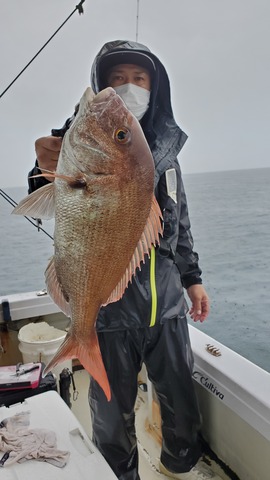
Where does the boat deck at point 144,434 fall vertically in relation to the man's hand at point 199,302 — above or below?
below

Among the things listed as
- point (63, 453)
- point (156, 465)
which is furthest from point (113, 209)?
point (156, 465)

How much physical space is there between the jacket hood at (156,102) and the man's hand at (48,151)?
1.58 feet

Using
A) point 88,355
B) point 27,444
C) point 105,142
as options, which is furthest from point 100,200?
point 27,444

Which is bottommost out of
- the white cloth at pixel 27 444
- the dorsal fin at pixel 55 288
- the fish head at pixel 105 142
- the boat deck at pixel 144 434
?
Result: the boat deck at pixel 144 434

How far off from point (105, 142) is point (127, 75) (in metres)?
0.70

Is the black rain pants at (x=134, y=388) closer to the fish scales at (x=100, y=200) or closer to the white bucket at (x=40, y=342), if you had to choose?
the fish scales at (x=100, y=200)

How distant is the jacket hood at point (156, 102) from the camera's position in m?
1.45

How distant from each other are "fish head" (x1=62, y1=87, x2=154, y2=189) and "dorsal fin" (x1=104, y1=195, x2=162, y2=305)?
13 centimetres

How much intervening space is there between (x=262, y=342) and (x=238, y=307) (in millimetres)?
1364

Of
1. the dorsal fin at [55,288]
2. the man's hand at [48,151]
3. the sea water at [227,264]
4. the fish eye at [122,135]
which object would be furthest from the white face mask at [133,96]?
the sea water at [227,264]

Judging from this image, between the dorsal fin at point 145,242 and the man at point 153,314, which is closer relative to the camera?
the dorsal fin at point 145,242

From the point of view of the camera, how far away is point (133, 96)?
1481 millimetres

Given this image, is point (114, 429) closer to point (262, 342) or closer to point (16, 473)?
point (16, 473)

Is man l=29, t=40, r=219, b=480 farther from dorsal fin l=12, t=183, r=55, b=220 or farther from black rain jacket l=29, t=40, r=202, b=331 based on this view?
dorsal fin l=12, t=183, r=55, b=220
